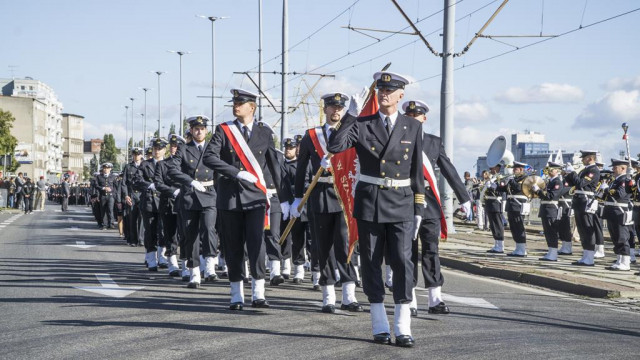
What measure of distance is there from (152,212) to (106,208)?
15.4 metres

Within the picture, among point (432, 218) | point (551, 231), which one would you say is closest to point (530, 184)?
point (551, 231)

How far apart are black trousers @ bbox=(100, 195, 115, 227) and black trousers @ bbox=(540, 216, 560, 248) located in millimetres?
15533

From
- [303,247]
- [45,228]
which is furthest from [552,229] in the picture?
[45,228]

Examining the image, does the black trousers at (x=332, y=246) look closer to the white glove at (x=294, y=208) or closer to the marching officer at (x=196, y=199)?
the white glove at (x=294, y=208)

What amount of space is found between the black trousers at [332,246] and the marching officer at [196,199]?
7.39 feet

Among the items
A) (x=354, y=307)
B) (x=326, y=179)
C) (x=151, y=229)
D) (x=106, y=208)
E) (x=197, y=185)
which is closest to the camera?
(x=354, y=307)

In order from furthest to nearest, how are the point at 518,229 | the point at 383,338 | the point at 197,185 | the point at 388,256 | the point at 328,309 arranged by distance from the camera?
the point at 518,229
the point at 197,185
the point at 328,309
the point at 388,256
the point at 383,338

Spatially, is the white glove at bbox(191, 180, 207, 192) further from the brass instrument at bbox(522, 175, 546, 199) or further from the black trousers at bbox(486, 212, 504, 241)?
the brass instrument at bbox(522, 175, 546, 199)

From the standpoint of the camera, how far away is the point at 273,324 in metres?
8.20

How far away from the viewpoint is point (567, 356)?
6883 mm

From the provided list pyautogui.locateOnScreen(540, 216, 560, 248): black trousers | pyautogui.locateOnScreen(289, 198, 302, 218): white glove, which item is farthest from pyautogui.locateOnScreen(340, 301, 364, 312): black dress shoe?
pyautogui.locateOnScreen(540, 216, 560, 248): black trousers

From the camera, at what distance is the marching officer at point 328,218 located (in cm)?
921

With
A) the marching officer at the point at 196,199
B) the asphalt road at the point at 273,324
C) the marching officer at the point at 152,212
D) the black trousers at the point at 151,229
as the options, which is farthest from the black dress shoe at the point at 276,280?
the black trousers at the point at 151,229

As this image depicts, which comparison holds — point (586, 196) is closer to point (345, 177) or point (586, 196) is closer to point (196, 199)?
point (196, 199)
